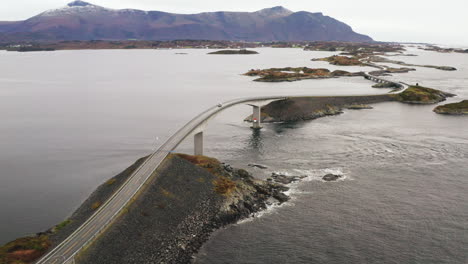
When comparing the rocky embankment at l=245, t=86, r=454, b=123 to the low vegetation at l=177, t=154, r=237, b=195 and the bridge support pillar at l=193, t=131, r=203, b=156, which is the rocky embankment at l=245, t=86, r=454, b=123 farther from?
the low vegetation at l=177, t=154, r=237, b=195

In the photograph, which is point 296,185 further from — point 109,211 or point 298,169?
point 109,211

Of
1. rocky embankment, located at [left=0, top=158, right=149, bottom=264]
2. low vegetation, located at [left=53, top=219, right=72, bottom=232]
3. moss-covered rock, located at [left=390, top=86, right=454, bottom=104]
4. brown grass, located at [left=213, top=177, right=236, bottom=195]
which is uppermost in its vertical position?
moss-covered rock, located at [left=390, top=86, right=454, bottom=104]

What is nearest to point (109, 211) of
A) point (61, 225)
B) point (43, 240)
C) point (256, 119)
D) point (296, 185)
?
point (43, 240)

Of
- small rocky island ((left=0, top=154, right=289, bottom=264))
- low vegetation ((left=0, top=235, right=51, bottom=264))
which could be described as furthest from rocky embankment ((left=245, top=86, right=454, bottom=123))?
low vegetation ((left=0, top=235, right=51, bottom=264))

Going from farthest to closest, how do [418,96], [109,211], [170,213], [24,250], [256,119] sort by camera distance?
[418,96], [256,119], [170,213], [109,211], [24,250]

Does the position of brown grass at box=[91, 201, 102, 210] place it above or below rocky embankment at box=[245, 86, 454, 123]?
below

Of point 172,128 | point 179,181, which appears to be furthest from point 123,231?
point 172,128

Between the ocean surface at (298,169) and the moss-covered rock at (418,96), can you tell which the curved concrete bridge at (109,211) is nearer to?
the ocean surface at (298,169)
